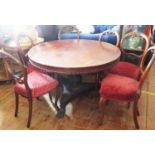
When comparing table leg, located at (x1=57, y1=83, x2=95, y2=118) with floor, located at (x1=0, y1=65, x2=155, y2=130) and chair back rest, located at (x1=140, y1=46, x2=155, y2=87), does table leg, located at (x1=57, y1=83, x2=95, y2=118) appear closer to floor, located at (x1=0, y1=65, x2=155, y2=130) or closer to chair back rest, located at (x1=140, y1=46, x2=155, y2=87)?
floor, located at (x1=0, y1=65, x2=155, y2=130)

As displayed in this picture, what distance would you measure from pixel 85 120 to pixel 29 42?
4.33 ft

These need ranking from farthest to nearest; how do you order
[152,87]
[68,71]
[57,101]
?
1. [152,87]
2. [57,101]
3. [68,71]

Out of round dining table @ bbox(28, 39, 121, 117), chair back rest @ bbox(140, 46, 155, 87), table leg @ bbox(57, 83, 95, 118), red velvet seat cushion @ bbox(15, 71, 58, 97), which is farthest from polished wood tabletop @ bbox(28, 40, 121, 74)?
table leg @ bbox(57, 83, 95, 118)

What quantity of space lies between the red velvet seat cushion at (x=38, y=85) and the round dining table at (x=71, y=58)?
17 cm

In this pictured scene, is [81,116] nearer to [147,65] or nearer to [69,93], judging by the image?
[69,93]

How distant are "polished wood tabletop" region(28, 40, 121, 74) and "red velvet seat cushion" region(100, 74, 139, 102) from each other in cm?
19

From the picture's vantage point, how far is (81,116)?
2406 millimetres

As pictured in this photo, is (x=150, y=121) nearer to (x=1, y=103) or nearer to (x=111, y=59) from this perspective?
(x=111, y=59)

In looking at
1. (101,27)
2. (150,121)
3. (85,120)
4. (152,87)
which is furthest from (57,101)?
(101,27)

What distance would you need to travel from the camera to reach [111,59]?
2.10m

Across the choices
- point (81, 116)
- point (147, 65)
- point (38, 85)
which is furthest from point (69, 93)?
point (147, 65)

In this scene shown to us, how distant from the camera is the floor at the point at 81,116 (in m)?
2.23

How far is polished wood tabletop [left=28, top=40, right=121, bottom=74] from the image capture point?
6.47 feet
